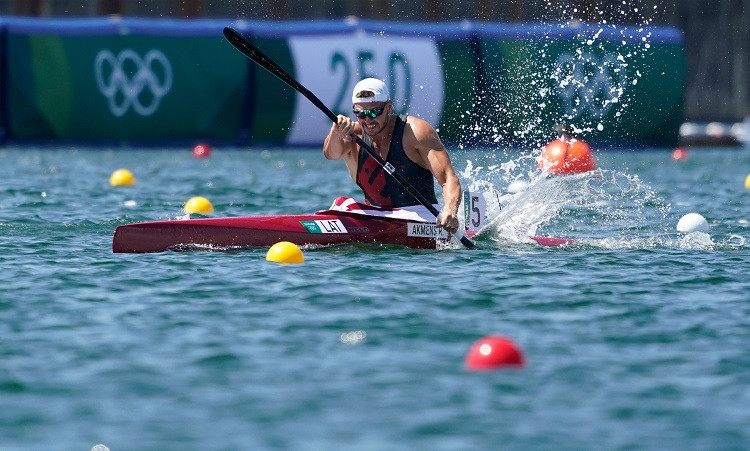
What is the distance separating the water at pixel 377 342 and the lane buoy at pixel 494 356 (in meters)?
0.08

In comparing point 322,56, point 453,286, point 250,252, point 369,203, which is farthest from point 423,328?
point 322,56

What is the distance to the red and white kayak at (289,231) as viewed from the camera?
10.3 metres

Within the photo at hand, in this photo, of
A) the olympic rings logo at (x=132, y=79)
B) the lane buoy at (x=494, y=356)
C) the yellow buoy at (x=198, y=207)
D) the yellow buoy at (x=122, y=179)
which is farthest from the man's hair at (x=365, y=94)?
the olympic rings logo at (x=132, y=79)

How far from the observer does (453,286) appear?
884cm

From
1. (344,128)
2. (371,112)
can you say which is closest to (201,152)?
(371,112)

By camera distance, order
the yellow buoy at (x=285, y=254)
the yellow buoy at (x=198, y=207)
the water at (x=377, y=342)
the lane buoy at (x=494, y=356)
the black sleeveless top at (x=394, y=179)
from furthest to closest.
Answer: the yellow buoy at (x=198, y=207), the black sleeveless top at (x=394, y=179), the yellow buoy at (x=285, y=254), the lane buoy at (x=494, y=356), the water at (x=377, y=342)

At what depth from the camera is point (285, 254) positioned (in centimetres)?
986

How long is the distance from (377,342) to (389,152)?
408cm

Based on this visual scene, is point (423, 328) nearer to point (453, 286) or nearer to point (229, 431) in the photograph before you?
point (453, 286)

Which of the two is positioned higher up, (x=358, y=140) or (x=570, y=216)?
(x=358, y=140)

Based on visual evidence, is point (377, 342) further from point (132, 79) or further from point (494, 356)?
point (132, 79)

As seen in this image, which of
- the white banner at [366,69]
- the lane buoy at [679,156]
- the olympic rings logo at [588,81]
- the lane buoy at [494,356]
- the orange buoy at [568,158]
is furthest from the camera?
the lane buoy at [679,156]

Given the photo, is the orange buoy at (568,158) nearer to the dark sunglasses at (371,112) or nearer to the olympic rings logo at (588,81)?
the olympic rings logo at (588,81)

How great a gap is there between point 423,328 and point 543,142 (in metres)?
17.0
